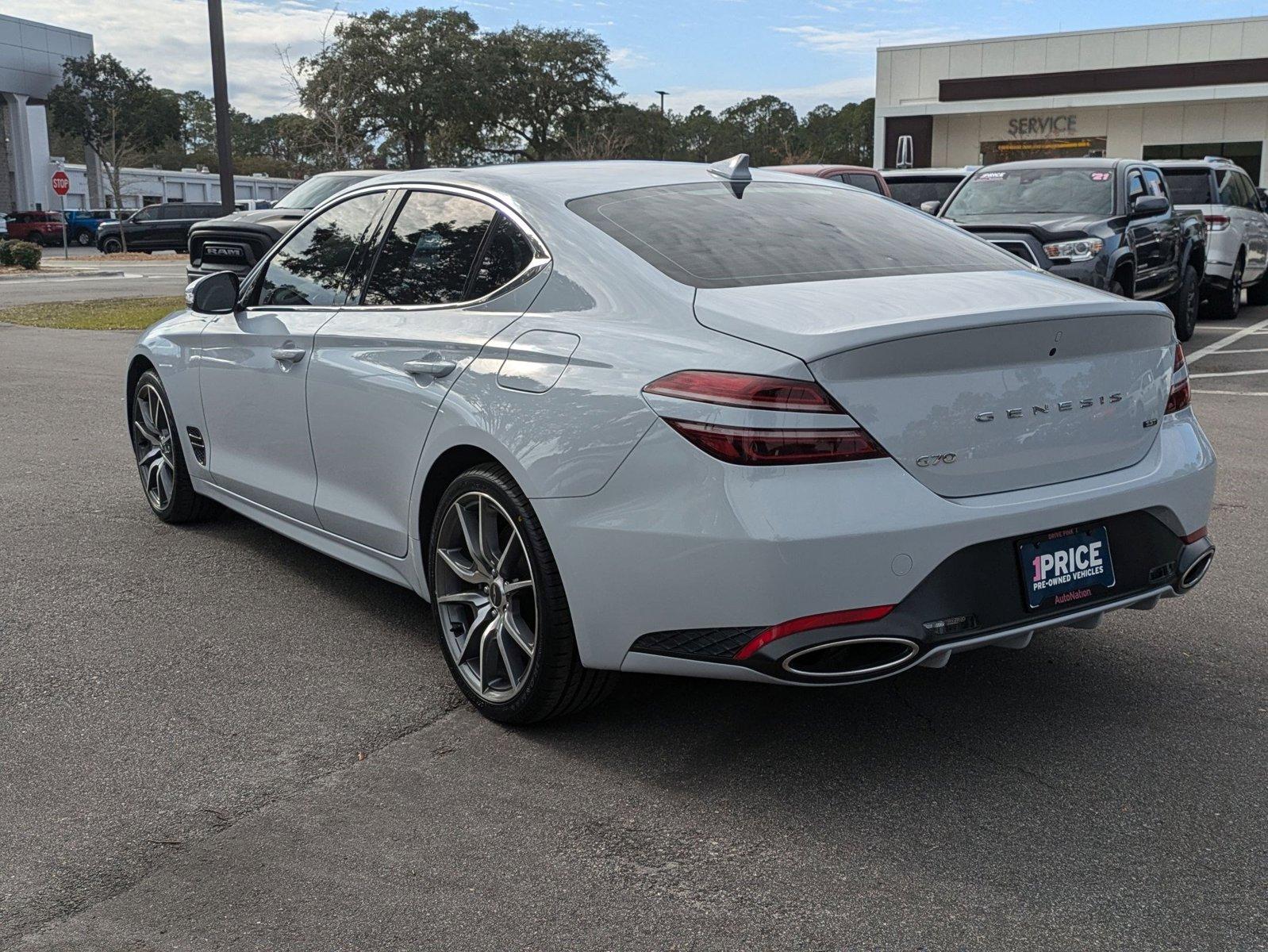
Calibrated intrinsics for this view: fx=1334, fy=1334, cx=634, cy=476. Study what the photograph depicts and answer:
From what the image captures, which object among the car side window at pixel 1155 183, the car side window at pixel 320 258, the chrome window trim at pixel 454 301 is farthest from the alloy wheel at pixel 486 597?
the car side window at pixel 1155 183

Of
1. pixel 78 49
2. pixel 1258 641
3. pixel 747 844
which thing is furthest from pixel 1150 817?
pixel 78 49

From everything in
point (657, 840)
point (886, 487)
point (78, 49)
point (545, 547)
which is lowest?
point (657, 840)

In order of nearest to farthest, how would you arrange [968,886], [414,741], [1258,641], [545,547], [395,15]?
[968,886], [545,547], [414,741], [1258,641], [395,15]

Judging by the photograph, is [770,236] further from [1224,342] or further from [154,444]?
[1224,342]

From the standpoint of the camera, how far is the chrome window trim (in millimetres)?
3943

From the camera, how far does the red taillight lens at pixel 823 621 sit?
312 cm

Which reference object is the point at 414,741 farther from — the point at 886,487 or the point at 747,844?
the point at 886,487

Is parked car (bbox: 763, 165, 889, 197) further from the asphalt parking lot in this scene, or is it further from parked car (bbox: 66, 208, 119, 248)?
parked car (bbox: 66, 208, 119, 248)

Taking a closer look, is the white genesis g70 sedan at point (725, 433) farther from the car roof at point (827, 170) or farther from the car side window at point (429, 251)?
the car roof at point (827, 170)

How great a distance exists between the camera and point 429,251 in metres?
4.39

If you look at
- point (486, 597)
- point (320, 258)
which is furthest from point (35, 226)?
point (486, 597)

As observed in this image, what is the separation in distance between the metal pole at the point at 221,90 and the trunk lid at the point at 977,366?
54.4 ft

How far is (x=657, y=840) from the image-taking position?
3.16 metres

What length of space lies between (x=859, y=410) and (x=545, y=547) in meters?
0.94
